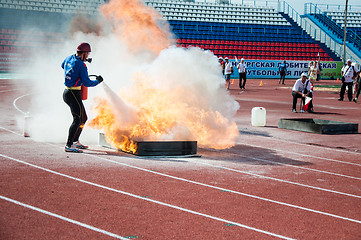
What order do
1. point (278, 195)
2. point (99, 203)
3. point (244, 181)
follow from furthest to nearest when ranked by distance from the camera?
1. point (244, 181)
2. point (278, 195)
3. point (99, 203)

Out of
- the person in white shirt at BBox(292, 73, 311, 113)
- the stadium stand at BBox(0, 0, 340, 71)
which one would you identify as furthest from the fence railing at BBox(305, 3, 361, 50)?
the person in white shirt at BBox(292, 73, 311, 113)

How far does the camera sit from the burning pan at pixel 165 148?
369 inches

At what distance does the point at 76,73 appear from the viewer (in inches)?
367

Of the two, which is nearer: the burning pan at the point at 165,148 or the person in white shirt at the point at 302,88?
the burning pan at the point at 165,148

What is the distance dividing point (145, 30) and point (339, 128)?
604cm

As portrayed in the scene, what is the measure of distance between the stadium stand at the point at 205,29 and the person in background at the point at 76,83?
30988 mm

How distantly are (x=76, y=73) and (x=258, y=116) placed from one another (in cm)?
701

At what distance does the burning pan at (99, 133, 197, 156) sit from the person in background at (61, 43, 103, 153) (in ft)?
4.00

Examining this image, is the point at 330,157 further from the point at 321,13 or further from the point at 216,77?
the point at 321,13

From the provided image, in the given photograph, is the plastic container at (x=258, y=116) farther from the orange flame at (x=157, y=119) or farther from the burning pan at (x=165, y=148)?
the burning pan at (x=165, y=148)

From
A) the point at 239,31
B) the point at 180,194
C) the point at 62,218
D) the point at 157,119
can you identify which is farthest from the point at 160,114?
the point at 239,31

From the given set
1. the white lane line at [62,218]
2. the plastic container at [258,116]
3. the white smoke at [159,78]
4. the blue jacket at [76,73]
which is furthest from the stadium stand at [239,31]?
the white lane line at [62,218]

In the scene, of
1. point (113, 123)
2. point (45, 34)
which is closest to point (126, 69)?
point (113, 123)

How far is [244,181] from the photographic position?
7.56m
